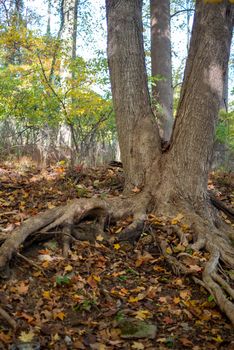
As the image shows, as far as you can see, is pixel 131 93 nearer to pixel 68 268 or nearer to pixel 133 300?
pixel 68 268

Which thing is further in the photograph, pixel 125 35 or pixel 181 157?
pixel 125 35

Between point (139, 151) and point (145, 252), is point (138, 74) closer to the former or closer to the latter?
point (139, 151)

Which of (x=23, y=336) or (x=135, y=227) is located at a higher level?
(x=135, y=227)

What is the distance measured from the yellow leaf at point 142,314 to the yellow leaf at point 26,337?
3.32ft

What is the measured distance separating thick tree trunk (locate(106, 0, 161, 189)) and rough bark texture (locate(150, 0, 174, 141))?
449 centimetres

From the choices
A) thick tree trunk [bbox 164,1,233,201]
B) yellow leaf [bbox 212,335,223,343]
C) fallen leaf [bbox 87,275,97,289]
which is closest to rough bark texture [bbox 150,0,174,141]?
thick tree trunk [bbox 164,1,233,201]

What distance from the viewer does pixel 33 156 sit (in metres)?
8.73

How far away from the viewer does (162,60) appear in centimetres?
1114

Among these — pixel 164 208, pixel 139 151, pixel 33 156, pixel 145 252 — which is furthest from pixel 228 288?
pixel 33 156

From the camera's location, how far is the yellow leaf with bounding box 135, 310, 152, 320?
359 centimetres

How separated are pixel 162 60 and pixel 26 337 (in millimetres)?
9550

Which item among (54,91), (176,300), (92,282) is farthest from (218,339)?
(54,91)

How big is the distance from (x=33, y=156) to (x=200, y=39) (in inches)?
186

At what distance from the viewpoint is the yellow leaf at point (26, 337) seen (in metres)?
2.97
